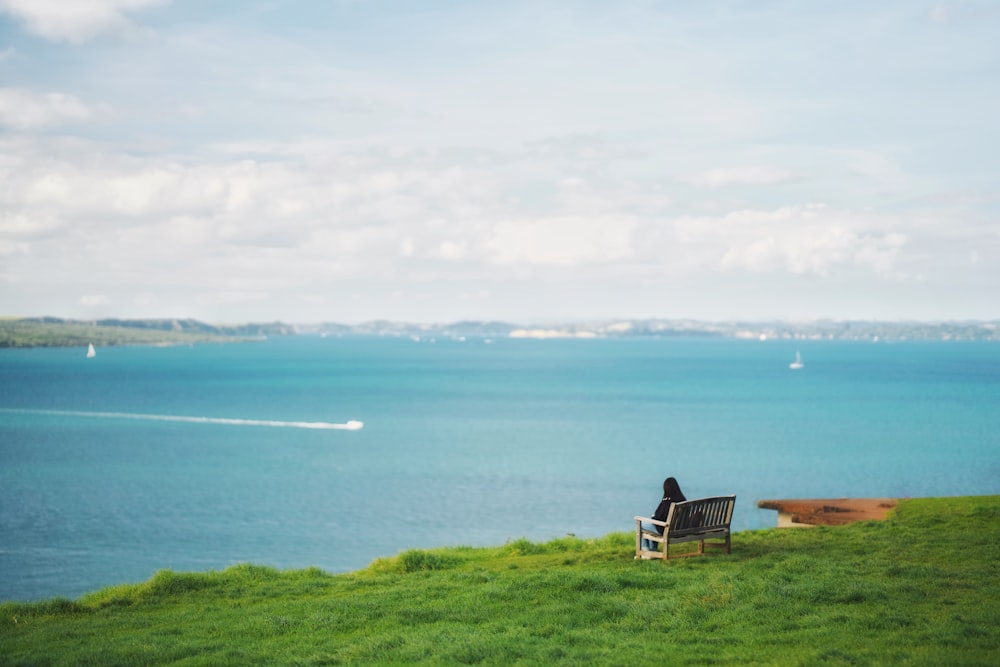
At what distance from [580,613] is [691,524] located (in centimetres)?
439

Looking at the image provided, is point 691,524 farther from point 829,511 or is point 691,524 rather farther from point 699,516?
point 829,511

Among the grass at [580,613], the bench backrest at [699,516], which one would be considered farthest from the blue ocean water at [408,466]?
the bench backrest at [699,516]

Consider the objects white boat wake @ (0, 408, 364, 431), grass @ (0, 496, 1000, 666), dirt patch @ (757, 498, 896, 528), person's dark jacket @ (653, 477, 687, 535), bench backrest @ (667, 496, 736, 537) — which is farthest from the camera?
white boat wake @ (0, 408, 364, 431)

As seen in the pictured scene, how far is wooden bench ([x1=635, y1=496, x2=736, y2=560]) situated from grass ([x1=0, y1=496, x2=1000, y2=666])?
0.37m

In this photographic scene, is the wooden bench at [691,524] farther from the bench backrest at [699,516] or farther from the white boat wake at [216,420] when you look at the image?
the white boat wake at [216,420]

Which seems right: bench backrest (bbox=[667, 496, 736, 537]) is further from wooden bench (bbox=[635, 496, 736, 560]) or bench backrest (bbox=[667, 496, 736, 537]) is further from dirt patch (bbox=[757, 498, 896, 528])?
dirt patch (bbox=[757, 498, 896, 528])

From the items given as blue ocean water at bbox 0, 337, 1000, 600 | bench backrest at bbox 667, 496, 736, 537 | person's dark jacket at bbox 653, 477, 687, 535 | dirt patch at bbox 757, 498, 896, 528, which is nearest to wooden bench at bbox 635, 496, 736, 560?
bench backrest at bbox 667, 496, 736, 537

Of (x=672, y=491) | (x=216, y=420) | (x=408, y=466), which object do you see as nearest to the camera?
(x=672, y=491)

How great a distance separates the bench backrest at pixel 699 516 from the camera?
13.5m

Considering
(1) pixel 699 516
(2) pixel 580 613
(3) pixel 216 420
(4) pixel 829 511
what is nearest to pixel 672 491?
(1) pixel 699 516

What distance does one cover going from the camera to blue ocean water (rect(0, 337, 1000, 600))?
126 feet

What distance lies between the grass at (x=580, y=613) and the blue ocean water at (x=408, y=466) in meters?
20.3

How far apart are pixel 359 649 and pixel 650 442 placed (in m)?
63.2

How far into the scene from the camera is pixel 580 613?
33.1 ft
